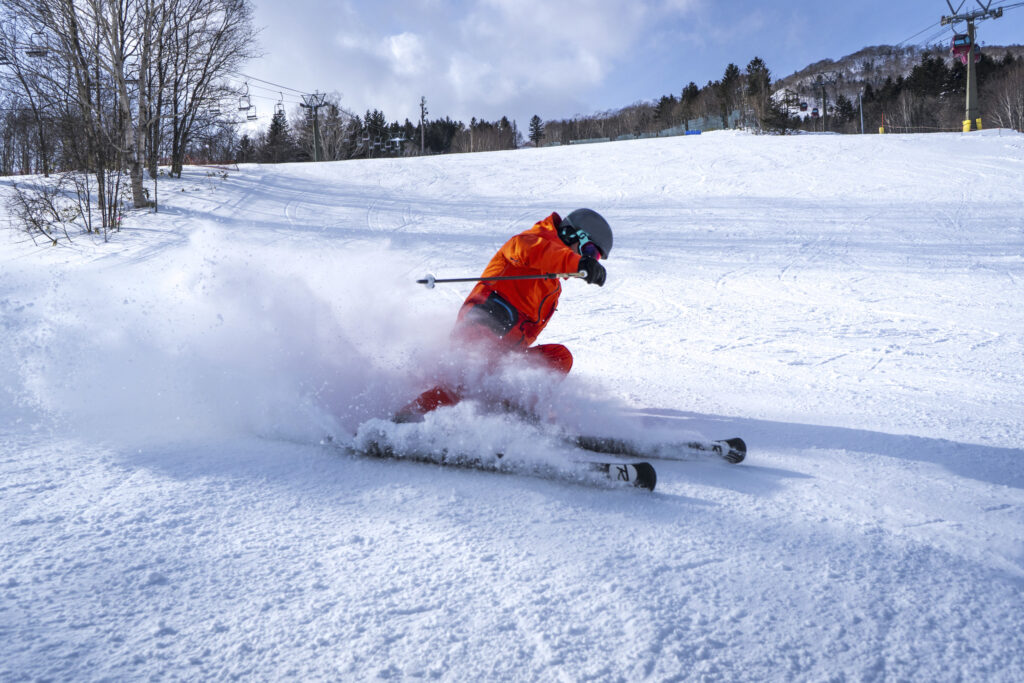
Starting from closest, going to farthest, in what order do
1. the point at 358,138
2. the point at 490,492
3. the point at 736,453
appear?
the point at 490,492
the point at 736,453
the point at 358,138

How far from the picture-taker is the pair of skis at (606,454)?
104 inches

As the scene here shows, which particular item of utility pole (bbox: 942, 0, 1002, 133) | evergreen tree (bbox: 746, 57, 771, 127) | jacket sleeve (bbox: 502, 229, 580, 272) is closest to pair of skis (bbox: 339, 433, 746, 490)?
jacket sleeve (bbox: 502, 229, 580, 272)

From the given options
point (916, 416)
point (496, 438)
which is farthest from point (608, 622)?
point (916, 416)

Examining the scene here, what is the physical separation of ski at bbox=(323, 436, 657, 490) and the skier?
59cm

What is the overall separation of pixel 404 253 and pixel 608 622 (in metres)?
9.08

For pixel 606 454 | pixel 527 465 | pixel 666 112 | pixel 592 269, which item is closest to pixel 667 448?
pixel 606 454

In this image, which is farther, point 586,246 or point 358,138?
point 358,138

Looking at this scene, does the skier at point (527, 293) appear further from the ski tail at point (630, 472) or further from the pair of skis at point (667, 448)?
the ski tail at point (630, 472)

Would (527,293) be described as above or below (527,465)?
above

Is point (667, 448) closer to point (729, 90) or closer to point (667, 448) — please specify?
point (667, 448)

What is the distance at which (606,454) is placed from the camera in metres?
3.18

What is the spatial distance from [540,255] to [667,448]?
1358 millimetres

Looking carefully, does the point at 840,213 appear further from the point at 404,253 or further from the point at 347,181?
the point at 347,181

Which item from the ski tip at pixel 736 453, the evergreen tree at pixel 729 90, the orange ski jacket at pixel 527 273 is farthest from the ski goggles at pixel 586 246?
the evergreen tree at pixel 729 90
